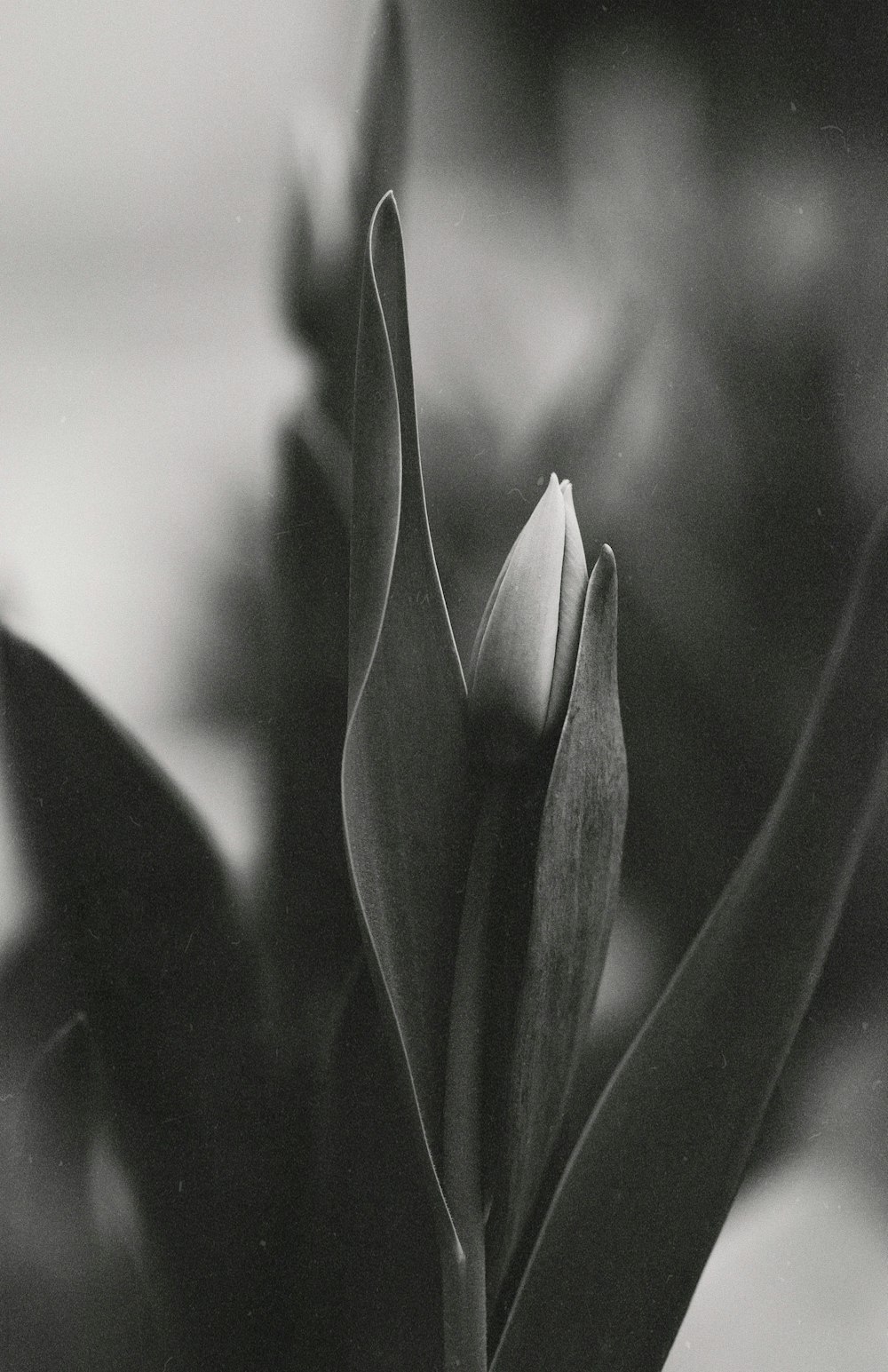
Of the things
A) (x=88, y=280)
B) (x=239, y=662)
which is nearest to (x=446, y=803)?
(x=239, y=662)

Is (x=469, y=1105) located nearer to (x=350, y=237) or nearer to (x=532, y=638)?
(x=532, y=638)

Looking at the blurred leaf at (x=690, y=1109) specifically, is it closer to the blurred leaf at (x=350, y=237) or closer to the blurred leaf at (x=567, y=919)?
Result: the blurred leaf at (x=567, y=919)

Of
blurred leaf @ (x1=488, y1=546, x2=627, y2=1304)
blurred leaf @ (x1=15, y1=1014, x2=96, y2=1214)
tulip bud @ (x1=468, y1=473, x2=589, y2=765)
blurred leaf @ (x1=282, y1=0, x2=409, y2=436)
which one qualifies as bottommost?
blurred leaf @ (x1=15, y1=1014, x2=96, y2=1214)

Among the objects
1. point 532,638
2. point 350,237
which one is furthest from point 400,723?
point 350,237

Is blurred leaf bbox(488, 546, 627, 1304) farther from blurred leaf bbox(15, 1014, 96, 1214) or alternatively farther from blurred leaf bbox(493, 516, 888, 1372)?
blurred leaf bbox(15, 1014, 96, 1214)

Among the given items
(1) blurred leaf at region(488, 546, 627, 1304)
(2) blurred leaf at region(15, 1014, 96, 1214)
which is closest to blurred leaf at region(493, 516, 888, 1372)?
(1) blurred leaf at region(488, 546, 627, 1304)

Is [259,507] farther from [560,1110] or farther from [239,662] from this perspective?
[560,1110]
